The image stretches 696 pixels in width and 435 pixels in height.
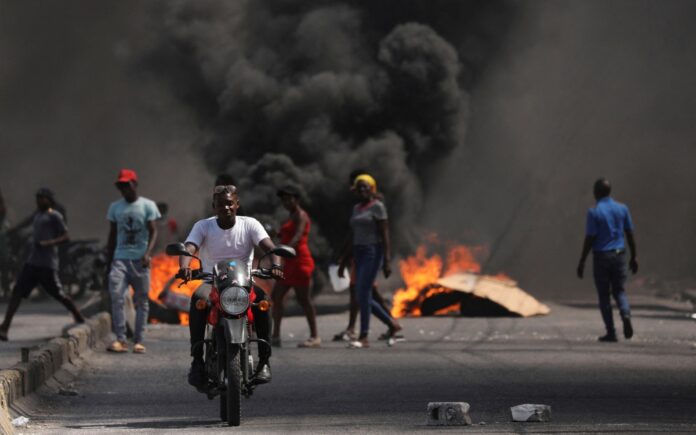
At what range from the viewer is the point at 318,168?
31.6 m

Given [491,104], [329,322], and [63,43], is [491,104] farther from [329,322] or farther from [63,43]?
[329,322]

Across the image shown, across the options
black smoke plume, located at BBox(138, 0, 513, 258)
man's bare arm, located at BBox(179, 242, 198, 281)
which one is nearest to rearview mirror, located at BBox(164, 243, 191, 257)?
man's bare arm, located at BBox(179, 242, 198, 281)

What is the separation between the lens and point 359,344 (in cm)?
1523

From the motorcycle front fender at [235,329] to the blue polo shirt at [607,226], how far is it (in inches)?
314

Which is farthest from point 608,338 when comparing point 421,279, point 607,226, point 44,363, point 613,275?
point 421,279

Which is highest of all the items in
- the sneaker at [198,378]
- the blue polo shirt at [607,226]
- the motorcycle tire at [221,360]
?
the blue polo shirt at [607,226]

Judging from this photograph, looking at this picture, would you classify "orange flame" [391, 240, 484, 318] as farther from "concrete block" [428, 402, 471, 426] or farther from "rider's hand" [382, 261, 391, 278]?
"concrete block" [428, 402, 471, 426]

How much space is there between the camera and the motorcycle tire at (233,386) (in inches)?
340

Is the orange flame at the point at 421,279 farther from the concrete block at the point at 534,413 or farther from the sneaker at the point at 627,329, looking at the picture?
the concrete block at the point at 534,413

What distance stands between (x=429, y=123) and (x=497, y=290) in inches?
488

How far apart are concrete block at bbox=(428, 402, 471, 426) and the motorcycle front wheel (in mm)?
1123

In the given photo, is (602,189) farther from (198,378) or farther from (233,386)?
(233,386)

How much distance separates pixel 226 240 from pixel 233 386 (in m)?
1.03

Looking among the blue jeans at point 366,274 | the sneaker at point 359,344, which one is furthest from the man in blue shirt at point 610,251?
the sneaker at point 359,344
